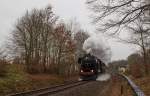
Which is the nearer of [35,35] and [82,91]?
[82,91]

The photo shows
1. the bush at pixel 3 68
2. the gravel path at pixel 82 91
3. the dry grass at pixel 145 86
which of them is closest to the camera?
the dry grass at pixel 145 86

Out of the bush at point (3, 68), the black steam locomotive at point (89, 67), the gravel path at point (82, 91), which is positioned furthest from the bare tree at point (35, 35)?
the gravel path at point (82, 91)

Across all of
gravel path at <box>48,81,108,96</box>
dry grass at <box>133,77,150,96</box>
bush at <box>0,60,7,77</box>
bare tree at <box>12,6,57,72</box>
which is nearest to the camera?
dry grass at <box>133,77,150,96</box>

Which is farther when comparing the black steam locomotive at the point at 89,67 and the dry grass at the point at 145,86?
the black steam locomotive at the point at 89,67

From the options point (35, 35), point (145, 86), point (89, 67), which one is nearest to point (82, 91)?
point (145, 86)

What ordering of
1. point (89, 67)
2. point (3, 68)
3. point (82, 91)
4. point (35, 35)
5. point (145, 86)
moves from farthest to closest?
point (35, 35), point (89, 67), point (3, 68), point (82, 91), point (145, 86)

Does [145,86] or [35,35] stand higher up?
[35,35]

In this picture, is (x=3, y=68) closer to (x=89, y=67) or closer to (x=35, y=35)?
(x=89, y=67)

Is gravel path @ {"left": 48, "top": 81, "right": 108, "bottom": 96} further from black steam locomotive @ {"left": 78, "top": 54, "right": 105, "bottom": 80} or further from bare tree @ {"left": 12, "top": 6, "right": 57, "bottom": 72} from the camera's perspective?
bare tree @ {"left": 12, "top": 6, "right": 57, "bottom": 72}

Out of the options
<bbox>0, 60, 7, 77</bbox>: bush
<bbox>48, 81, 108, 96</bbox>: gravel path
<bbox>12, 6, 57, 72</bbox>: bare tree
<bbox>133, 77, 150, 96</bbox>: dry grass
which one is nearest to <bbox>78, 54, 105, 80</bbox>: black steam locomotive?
<bbox>12, 6, 57, 72</bbox>: bare tree

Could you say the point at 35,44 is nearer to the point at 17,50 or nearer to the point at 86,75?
the point at 17,50

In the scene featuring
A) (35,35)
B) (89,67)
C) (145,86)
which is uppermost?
(35,35)

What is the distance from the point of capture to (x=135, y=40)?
44750 mm

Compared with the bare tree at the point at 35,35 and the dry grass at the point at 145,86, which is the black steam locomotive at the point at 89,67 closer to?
the bare tree at the point at 35,35
